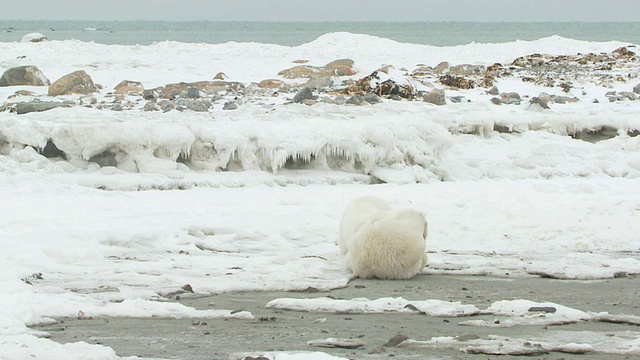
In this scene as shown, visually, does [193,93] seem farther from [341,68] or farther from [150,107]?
[341,68]

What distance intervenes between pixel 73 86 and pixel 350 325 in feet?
46.5

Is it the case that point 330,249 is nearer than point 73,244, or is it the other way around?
point 73,244

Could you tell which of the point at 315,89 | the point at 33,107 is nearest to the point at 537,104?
the point at 315,89

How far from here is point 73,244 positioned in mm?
7758

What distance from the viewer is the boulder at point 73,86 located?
60.7 ft

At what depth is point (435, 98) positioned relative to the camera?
1764 cm

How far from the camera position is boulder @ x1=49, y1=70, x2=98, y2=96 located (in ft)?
60.7

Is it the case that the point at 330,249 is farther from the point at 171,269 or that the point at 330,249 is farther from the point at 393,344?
the point at 393,344

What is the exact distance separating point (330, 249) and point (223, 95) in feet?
33.6

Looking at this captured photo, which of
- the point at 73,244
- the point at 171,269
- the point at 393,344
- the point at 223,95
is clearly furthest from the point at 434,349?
the point at 223,95

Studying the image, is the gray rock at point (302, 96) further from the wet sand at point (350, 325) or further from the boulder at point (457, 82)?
the wet sand at point (350, 325)

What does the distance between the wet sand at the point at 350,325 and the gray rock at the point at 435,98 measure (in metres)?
10.5

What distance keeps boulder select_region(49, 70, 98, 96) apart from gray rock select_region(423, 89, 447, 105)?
679 cm

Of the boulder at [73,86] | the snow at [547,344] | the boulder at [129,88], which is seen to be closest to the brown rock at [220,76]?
the boulder at [129,88]
